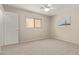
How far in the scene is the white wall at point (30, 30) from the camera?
343cm

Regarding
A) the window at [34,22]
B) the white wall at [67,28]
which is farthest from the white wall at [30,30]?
the white wall at [67,28]

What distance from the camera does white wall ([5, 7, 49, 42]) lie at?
3.43 meters

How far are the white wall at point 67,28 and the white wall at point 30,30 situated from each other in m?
0.26

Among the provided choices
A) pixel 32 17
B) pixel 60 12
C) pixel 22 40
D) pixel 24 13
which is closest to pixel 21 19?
pixel 24 13

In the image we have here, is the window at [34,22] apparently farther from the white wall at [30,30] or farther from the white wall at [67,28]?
the white wall at [67,28]

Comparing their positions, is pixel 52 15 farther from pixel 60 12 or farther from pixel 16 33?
pixel 16 33

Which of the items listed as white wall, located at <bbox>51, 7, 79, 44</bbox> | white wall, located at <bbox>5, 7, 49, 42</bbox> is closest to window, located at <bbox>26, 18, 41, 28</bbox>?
white wall, located at <bbox>5, 7, 49, 42</bbox>

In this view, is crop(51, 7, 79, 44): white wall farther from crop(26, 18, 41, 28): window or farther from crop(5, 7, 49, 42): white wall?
crop(26, 18, 41, 28): window

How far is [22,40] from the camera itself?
11.9 feet

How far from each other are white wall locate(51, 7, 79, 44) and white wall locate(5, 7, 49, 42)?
26 centimetres
